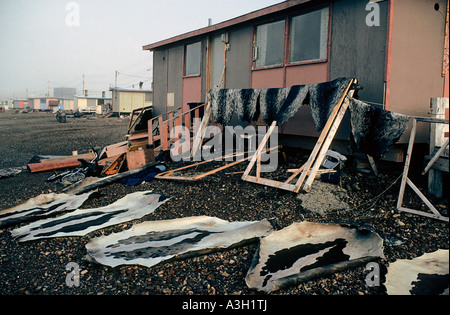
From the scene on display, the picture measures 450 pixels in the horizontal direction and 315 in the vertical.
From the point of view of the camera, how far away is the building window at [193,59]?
12562 mm

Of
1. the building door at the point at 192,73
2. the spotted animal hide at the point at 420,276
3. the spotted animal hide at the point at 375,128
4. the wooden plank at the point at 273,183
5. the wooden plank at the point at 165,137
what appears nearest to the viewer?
the spotted animal hide at the point at 420,276

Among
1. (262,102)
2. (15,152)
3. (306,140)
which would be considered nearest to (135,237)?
(262,102)

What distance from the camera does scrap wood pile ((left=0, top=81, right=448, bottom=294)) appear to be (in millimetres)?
3742

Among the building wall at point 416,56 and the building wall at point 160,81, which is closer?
the building wall at point 416,56

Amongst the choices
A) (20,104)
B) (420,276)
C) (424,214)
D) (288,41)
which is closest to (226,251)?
(420,276)

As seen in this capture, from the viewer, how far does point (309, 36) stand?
28.8 feet

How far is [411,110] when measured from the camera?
778 cm

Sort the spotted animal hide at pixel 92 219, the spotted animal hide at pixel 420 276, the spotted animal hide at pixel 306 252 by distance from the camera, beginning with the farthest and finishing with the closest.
Result: the spotted animal hide at pixel 92 219 < the spotted animal hide at pixel 306 252 < the spotted animal hide at pixel 420 276

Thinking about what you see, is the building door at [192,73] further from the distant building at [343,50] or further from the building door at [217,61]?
the distant building at [343,50]

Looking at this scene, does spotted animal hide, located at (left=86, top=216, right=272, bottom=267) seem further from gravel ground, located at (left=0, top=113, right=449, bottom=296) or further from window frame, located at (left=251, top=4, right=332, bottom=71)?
window frame, located at (left=251, top=4, right=332, bottom=71)

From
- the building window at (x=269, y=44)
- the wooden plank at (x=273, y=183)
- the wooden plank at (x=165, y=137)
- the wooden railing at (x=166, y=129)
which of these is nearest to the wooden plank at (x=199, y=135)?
the wooden railing at (x=166, y=129)

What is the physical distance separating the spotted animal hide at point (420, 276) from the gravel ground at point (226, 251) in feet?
0.41
